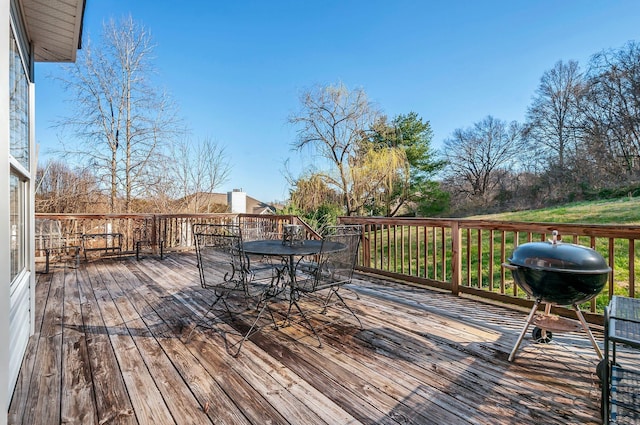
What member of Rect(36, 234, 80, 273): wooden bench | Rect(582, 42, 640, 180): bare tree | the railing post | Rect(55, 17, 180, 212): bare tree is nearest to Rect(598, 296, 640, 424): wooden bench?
the railing post

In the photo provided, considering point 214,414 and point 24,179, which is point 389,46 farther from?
point 214,414

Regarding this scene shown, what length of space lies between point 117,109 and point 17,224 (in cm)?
956

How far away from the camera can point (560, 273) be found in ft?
6.29

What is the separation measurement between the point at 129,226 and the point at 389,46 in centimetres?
974

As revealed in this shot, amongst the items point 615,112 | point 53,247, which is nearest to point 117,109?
point 53,247

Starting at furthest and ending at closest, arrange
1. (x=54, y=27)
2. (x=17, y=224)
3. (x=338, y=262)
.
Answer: (x=338, y=262) < (x=54, y=27) < (x=17, y=224)

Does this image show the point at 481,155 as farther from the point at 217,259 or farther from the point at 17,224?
the point at 17,224

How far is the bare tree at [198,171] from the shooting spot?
11891mm

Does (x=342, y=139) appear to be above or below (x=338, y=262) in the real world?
above

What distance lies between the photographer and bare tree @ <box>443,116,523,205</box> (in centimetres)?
1689

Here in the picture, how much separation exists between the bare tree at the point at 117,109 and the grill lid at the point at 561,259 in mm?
11394

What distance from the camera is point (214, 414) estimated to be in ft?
5.22

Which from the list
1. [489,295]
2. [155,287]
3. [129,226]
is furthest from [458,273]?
[129,226]

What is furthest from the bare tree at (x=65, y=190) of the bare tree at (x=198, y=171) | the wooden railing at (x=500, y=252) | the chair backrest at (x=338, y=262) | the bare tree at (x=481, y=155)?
the bare tree at (x=481, y=155)
